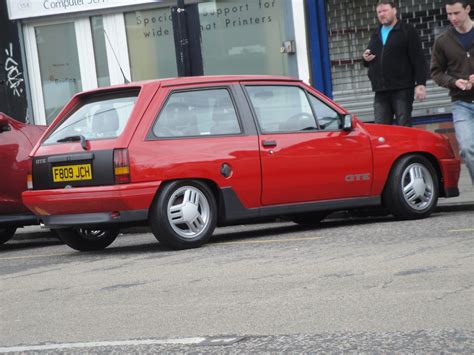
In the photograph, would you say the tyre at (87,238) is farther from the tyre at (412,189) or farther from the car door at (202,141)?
the tyre at (412,189)

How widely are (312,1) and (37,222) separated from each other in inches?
296

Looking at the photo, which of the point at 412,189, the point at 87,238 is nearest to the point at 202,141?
the point at 87,238

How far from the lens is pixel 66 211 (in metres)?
9.48

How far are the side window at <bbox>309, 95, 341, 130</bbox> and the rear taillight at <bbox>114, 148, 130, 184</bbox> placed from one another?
2.04 m

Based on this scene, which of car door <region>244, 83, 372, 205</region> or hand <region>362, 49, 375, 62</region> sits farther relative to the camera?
hand <region>362, 49, 375, 62</region>

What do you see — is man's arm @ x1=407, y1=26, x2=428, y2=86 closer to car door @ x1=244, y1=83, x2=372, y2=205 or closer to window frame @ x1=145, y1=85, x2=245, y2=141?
car door @ x1=244, y1=83, x2=372, y2=205

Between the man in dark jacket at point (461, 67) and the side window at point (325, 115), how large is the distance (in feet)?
5.01

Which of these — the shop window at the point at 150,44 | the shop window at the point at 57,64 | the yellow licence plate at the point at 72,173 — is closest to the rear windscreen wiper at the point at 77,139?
the yellow licence plate at the point at 72,173

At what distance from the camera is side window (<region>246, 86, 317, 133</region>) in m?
10.1

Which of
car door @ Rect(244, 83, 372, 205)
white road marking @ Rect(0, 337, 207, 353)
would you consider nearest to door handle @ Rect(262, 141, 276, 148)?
car door @ Rect(244, 83, 372, 205)

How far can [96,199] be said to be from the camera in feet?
30.3

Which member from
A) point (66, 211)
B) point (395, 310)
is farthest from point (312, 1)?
point (395, 310)

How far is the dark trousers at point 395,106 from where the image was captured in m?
12.8

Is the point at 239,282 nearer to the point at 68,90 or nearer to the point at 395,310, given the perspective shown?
the point at 395,310
